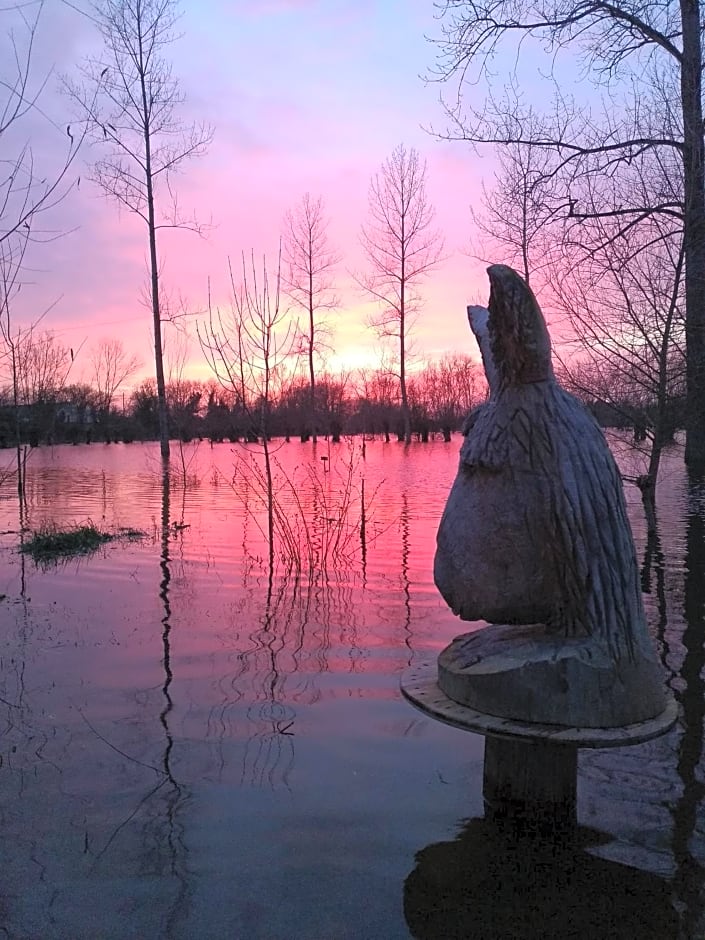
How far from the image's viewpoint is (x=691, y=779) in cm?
400

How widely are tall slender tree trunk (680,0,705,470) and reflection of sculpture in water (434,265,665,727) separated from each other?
814 cm

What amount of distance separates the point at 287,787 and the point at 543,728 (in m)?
1.69

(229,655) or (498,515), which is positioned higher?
(498,515)

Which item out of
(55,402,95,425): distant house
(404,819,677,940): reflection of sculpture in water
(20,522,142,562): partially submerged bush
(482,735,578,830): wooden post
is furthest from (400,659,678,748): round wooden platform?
(55,402,95,425): distant house

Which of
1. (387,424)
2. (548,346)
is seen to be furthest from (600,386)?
(387,424)

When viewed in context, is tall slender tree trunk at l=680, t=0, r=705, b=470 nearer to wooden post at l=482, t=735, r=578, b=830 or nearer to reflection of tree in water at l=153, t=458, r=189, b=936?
reflection of tree in water at l=153, t=458, r=189, b=936

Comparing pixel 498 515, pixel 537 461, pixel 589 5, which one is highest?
pixel 589 5

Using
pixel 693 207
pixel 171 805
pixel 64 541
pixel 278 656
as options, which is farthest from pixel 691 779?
pixel 693 207

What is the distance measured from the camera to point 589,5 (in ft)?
42.1

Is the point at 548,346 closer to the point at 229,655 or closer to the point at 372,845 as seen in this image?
the point at 372,845

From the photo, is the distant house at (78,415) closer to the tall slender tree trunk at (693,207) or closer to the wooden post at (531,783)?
the tall slender tree trunk at (693,207)

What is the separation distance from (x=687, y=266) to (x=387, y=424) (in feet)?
123

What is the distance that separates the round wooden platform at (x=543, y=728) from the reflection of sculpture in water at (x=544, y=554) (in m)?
0.04

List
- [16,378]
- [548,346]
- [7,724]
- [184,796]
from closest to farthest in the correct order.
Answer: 1. [548,346]
2. [184,796]
3. [7,724]
4. [16,378]
